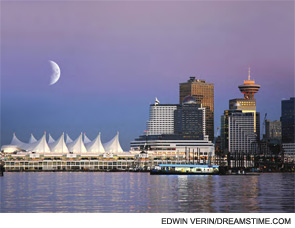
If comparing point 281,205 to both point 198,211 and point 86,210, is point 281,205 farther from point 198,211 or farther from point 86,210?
point 86,210

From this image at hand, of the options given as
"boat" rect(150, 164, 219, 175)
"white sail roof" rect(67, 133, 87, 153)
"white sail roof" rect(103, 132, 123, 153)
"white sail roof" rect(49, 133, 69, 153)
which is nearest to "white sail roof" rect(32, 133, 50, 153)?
"white sail roof" rect(49, 133, 69, 153)

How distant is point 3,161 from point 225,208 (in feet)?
499

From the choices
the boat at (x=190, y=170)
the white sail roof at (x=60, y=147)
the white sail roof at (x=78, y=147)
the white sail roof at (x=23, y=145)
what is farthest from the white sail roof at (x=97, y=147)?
the boat at (x=190, y=170)

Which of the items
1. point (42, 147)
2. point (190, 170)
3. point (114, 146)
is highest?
point (114, 146)

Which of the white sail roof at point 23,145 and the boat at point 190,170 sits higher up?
the white sail roof at point 23,145

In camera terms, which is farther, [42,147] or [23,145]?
[23,145]

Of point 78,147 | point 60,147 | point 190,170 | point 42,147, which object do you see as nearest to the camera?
point 190,170

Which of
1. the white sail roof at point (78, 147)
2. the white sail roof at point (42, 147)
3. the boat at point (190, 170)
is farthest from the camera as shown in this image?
the white sail roof at point (78, 147)

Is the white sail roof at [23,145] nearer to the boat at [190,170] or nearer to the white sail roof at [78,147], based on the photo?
the white sail roof at [78,147]

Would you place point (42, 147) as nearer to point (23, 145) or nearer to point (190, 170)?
point (23, 145)

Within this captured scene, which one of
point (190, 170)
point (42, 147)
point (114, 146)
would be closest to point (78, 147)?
point (42, 147)
